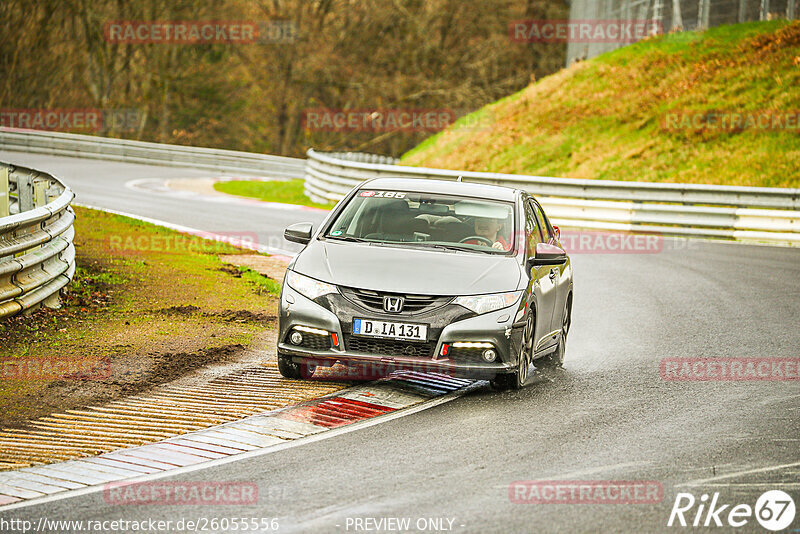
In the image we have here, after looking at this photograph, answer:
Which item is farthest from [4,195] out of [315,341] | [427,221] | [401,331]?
[401,331]

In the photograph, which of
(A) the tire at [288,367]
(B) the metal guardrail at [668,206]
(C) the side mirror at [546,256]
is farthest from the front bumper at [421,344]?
(B) the metal guardrail at [668,206]

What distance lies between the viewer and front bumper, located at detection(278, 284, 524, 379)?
27.3 ft

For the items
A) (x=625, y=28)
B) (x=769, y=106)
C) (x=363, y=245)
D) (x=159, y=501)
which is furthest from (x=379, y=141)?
(x=159, y=501)

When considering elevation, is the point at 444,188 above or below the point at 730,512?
above

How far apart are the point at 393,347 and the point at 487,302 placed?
81 centimetres

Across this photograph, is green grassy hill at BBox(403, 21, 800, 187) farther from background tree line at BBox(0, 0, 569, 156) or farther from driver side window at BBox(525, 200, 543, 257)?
driver side window at BBox(525, 200, 543, 257)

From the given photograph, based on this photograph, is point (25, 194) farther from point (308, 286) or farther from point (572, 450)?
point (572, 450)

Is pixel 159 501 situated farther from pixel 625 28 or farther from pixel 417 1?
pixel 417 1

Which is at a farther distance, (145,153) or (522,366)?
(145,153)

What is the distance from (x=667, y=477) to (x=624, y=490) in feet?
1.34

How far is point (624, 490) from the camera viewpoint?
618 centimetres

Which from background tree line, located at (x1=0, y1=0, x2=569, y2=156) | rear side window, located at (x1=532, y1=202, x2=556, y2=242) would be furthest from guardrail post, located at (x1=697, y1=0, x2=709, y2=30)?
rear side window, located at (x1=532, y1=202, x2=556, y2=242)

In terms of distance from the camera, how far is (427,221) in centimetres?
967

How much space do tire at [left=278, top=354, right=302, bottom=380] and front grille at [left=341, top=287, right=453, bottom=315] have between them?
85 cm
